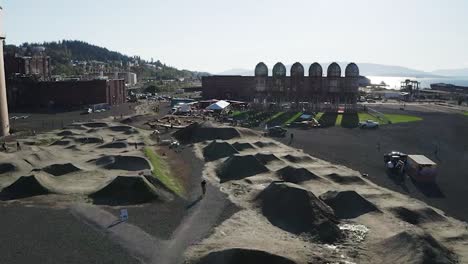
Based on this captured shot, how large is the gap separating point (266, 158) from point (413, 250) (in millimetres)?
22728

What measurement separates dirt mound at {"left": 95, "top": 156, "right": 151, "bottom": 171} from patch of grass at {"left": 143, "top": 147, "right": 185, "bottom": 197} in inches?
40.4

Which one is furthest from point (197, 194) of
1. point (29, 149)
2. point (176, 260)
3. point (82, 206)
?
point (29, 149)

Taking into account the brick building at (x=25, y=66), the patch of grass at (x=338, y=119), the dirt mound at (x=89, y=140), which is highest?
the brick building at (x=25, y=66)

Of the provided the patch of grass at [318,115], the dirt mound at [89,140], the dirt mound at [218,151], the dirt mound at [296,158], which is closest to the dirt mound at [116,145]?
the dirt mound at [89,140]

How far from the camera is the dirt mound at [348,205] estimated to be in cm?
2864

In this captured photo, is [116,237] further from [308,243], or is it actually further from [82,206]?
[308,243]

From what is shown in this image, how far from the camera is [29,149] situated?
4762 centimetres

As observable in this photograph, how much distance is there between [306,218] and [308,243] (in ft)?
8.36

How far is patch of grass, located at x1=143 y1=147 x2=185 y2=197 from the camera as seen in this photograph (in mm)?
34625

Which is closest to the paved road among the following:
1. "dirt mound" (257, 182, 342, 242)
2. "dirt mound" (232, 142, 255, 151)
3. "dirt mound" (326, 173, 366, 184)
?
"dirt mound" (326, 173, 366, 184)

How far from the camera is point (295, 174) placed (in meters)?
37.4

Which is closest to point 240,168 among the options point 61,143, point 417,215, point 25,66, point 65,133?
point 417,215

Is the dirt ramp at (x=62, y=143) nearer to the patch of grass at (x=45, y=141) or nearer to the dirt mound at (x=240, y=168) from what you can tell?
the patch of grass at (x=45, y=141)

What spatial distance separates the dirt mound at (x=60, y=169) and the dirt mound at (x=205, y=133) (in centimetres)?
1887
